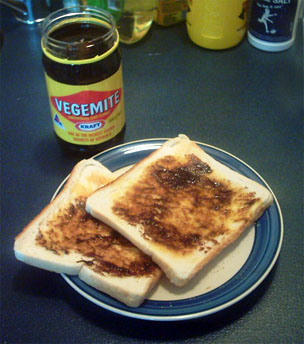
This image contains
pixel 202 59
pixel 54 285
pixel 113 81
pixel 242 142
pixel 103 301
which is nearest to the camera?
pixel 103 301

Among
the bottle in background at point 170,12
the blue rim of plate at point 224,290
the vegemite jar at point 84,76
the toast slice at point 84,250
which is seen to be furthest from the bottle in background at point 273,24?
the toast slice at point 84,250

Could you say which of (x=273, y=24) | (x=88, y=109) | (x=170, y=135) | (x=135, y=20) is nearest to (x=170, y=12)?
(x=135, y=20)

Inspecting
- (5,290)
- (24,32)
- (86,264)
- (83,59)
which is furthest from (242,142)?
(24,32)

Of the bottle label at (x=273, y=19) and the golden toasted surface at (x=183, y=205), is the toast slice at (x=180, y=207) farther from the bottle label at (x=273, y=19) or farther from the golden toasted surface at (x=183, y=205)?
the bottle label at (x=273, y=19)

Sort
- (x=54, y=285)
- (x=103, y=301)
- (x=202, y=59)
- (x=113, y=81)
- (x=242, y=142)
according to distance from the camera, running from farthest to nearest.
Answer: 1. (x=202, y=59)
2. (x=242, y=142)
3. (x=113, y=81)
4. (x=54, y=285)
5. (x=103, y=301)

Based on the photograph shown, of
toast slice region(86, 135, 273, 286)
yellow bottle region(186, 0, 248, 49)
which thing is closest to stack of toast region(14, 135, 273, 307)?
toast slice region(86, 135, 273, 286)

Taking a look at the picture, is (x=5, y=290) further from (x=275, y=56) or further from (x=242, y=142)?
(x=275, y=56)

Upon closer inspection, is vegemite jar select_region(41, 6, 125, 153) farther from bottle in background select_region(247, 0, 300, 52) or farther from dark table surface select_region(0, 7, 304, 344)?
bottle in background select_region(247, 0, 300, 52)
